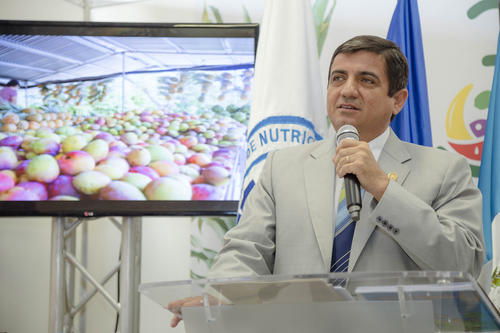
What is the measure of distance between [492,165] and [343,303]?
8.31 feet

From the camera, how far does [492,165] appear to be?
3312 mm

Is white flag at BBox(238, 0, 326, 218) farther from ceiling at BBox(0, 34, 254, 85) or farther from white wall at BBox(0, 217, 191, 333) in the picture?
white wall at BBox(0, 217, 191, 333)

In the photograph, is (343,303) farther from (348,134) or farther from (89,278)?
(89,278)

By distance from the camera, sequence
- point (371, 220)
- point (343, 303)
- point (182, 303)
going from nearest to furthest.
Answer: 1. point (343, 303)
2. point (182, 303)
3. point (371, 220)

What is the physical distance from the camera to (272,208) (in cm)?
200

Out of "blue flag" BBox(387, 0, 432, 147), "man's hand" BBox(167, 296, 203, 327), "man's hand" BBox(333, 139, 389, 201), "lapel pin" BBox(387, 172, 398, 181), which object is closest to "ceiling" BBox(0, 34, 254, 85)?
"blue flag" BBox(387, 0, 432, 147)

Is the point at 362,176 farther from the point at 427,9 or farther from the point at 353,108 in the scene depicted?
the point at 427,9

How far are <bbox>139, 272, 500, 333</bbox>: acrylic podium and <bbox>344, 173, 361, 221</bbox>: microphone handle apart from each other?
412 millimetres

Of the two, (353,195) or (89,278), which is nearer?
(353,195)

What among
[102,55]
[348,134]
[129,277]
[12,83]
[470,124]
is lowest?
[129,277]

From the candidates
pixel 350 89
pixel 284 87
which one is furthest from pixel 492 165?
pixel 350 89

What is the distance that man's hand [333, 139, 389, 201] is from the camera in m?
1.58

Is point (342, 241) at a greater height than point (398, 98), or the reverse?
point (398, 98)

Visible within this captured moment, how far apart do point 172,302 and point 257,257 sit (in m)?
0.63
